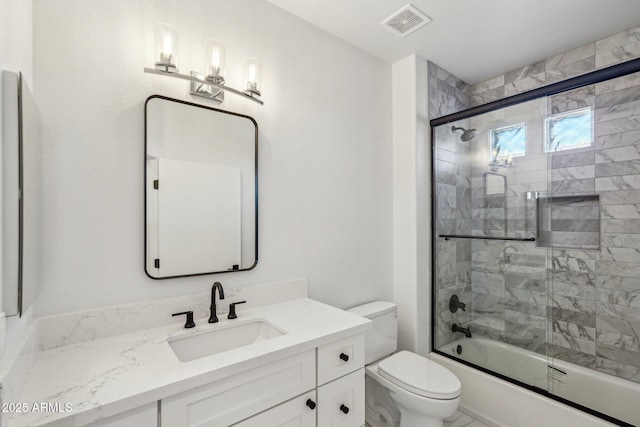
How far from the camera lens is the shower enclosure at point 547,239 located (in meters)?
2.01

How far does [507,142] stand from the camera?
2.22 meters

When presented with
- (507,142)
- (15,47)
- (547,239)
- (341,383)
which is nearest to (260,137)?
(15,47)

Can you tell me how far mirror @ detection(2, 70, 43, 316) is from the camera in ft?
2.56

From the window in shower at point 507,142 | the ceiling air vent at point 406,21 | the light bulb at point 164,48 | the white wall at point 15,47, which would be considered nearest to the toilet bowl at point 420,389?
the window in shower at point 507,142

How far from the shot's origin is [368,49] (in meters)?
2.24

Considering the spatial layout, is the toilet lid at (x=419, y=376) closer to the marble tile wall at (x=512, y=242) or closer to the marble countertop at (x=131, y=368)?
the marble countertop at (x=131, y=368)

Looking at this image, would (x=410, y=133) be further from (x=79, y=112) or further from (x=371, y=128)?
(x=79, y=112)

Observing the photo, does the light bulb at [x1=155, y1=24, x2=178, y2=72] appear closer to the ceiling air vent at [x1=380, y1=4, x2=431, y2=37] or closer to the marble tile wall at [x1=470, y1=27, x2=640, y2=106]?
the ceiling air vent at [x1=380, y1=4, x2=431, y2=37]

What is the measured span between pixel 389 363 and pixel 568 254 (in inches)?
62.8

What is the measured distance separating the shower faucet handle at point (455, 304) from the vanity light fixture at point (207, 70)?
7.00 feet

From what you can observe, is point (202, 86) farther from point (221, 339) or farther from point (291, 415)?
point (291, 415)

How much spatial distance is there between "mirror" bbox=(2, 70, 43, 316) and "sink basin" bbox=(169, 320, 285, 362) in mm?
551

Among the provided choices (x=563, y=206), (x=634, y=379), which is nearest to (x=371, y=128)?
(x=563, y=206)

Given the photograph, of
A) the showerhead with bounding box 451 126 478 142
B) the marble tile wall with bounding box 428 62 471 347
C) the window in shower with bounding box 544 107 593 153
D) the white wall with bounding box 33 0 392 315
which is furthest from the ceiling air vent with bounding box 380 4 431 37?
the window in shower with bounding box 544 107 593 153
